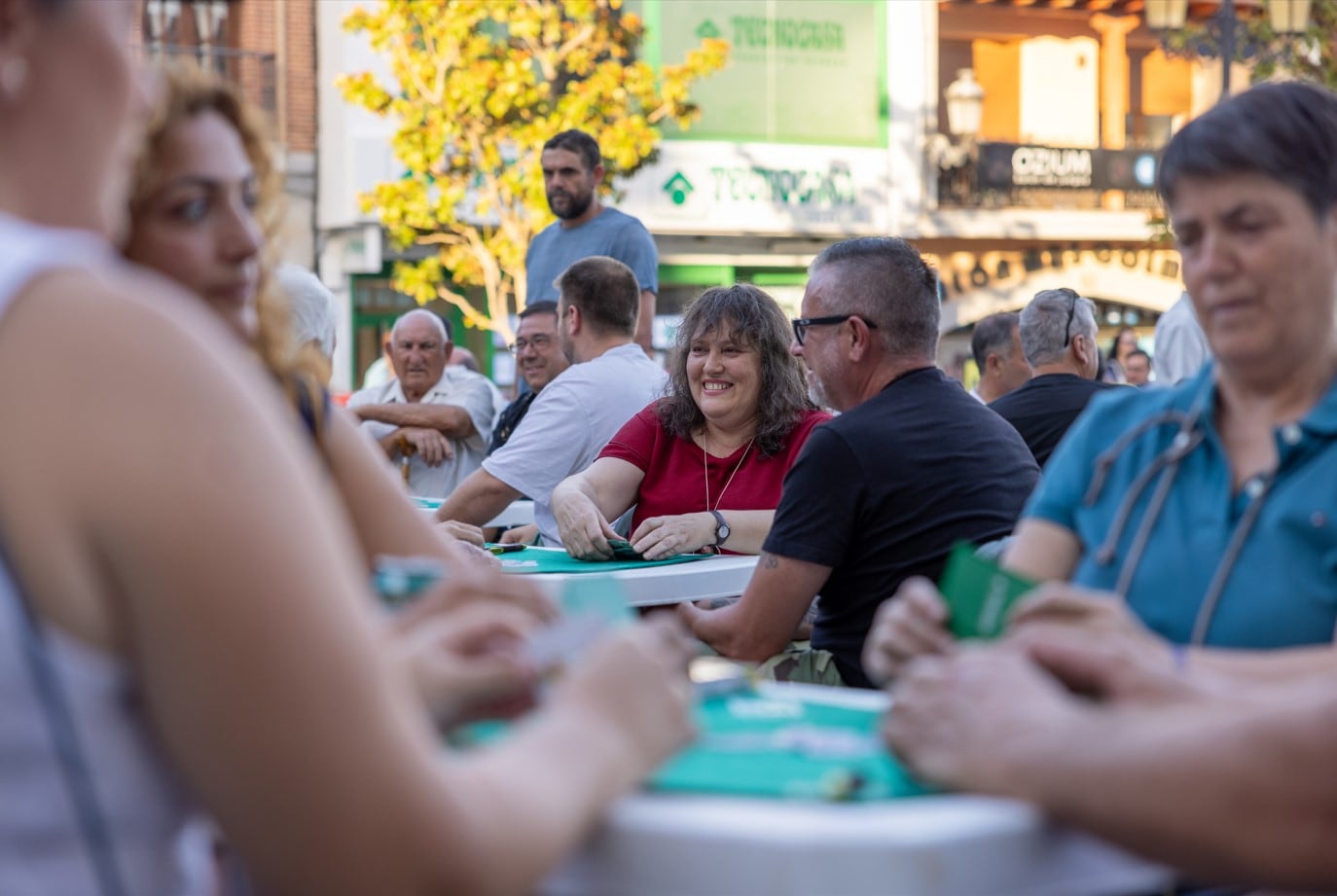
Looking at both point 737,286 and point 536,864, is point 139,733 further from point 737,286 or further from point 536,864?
point 737,286

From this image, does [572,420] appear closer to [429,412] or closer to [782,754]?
[429,412]

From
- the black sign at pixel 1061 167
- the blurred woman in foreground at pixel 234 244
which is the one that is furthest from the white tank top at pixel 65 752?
the black sign at pixel 1061 167

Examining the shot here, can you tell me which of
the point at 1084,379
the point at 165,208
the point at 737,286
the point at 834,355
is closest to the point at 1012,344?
the point at 1084,379

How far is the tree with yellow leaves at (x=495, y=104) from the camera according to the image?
1644cm

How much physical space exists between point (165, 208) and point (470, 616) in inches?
31.8

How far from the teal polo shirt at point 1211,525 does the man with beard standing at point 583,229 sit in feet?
18.2

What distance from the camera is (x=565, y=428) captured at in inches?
221

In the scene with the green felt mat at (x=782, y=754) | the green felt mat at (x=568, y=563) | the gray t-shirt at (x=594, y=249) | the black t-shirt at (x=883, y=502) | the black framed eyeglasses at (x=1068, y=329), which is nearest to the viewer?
the green felt mat at (x=782, y=754)

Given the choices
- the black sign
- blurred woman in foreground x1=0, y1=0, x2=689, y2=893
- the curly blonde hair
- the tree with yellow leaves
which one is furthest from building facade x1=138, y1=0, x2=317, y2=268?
blurred woman in foreground x1=0, y1=0, x2=689, y2=893

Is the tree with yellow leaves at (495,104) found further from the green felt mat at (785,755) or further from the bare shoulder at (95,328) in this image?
the bare shoulder at (95,328)

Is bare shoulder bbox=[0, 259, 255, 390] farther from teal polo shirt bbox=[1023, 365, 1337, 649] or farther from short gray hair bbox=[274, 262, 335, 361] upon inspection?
short gray hair bbox=[274, 262, 335, 361]

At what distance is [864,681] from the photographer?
3.58 meters

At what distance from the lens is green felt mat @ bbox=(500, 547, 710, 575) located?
13.9 ft

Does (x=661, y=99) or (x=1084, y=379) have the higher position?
(x=661, y=99)
